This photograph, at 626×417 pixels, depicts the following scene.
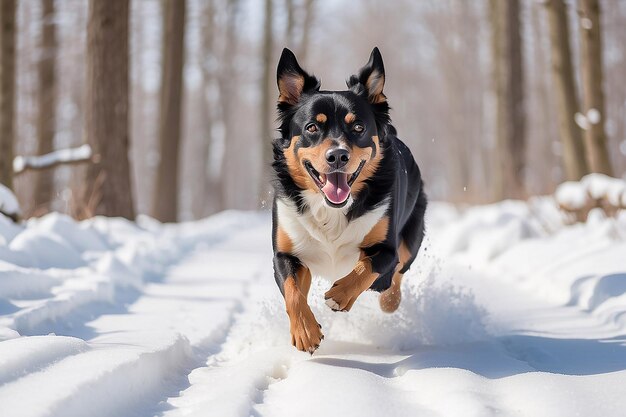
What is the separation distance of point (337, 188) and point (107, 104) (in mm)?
7385

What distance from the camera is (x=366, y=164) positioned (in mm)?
4520

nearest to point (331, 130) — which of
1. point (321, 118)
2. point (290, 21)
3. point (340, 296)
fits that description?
point (321, 118)

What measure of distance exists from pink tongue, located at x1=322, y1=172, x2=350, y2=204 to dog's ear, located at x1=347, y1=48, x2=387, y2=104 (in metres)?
0.70

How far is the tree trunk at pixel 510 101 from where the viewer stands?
15.4 m

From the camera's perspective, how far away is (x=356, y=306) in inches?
207

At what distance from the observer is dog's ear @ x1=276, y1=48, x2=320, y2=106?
4.72 metres

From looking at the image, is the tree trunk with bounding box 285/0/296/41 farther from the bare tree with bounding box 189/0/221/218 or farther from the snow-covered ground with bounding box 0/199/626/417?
the snow-covered ground with bounding box 0/199/626/417

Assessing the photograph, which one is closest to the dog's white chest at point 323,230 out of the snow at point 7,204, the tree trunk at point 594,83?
the snow at point 7,204

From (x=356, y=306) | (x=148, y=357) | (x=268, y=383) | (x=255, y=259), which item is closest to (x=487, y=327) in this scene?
(x=356, y=306)

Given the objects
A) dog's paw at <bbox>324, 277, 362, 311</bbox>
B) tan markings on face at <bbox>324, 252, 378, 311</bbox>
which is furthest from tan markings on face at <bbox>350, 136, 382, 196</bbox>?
dog's paw at <bbox>324, 277, 362, 311</bbox>

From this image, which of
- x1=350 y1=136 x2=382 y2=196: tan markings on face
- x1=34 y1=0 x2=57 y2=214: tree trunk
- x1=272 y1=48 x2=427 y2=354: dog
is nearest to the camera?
x1=272 y1=48 x2=427 y2=354: dog

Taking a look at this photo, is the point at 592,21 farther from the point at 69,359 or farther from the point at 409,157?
the point at 69,359

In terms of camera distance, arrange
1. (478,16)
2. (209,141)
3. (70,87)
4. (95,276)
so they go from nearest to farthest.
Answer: (95,276) < (209,141) < (70,87) < (478,16)

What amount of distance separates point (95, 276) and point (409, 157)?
9.11ft
